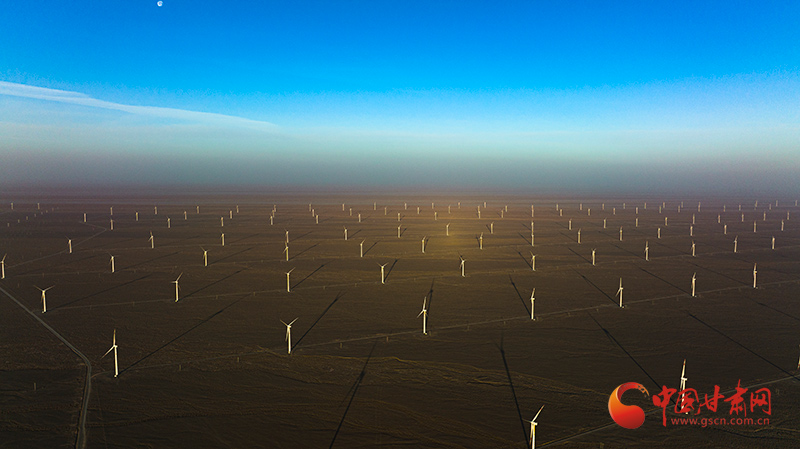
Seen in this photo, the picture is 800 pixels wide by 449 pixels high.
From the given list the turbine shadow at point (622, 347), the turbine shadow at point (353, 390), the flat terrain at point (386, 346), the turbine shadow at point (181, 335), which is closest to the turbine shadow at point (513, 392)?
the flat terrain at point (386, 346)

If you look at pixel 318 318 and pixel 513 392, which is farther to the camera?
pixel 318 318

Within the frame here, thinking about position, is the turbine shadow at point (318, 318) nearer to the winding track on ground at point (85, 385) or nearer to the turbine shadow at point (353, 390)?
the turbine shadow at point (353, 390)

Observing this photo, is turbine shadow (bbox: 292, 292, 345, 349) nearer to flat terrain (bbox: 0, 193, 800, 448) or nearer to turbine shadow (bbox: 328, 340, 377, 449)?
flat terrain (bbox: 0, 193, 800, 448)

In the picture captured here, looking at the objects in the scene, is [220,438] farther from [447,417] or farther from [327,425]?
[447,417]

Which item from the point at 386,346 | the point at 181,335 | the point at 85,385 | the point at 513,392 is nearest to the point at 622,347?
the point at 513,392

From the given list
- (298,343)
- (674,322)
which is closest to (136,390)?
(298,343)

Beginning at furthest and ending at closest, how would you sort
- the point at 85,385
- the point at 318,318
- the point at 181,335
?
the point at 318,318
the point at 181,335
the point at 85,385

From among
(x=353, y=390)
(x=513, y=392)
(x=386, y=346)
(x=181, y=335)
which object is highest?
(x=181, y=335)

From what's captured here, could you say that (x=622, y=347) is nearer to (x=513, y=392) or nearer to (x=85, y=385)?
(x=513, y=392)
